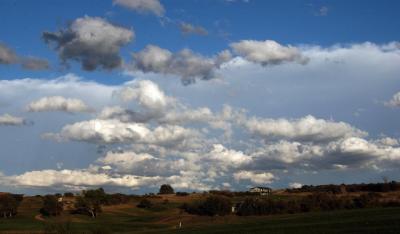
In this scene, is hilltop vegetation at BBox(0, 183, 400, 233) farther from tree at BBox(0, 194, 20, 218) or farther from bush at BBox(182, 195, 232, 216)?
tree at BBox(0, 194, 20, 218)

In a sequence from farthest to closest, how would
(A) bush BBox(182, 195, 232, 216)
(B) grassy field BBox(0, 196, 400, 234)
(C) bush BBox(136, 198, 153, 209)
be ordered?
(C) bush BBox(136, 198, 153, 209)
(A) bush BBox(182, 195, 232, 216)
(B) grassy field BBox(0, 196, 400, 234)

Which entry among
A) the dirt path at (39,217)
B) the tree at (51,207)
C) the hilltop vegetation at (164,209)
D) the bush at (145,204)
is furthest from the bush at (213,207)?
the dirt path at (39,217)

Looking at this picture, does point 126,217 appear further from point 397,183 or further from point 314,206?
point 397,183

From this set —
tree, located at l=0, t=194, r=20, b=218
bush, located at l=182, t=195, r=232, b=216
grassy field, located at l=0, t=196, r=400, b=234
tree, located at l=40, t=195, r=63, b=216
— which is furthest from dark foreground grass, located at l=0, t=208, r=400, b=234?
bush, located at l=182, t=195, r=232, b=216

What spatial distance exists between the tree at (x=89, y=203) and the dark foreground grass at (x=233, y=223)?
264 cm

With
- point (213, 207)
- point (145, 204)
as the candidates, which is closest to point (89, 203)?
point (145, 204)

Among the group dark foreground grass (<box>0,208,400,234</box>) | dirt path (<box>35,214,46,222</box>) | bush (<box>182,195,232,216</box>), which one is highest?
bush (<box>182,195,232,216</box>)

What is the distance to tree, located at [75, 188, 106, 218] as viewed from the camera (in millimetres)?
140875

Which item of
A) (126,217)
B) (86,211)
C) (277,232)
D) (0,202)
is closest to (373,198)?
(126,217)

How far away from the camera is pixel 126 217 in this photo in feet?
450

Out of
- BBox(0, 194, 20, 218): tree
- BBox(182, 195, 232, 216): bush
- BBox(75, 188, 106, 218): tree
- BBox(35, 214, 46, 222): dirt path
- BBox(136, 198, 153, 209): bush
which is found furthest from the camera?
BBox(136, 198, 153, 209): bush

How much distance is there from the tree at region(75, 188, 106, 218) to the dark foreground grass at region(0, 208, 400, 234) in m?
2.64

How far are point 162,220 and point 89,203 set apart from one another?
2822 cm

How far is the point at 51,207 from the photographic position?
138750 millimetres
